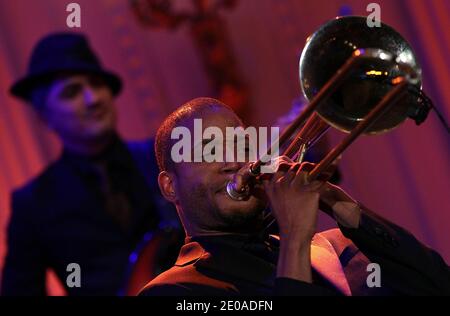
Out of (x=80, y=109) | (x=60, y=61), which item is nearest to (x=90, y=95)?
(x=80, y=109)

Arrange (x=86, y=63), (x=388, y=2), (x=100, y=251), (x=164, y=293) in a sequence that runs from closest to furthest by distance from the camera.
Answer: (x=164, y=293) < (x=100, y=251) < (x=86, y=63) < (x=388, y=2)

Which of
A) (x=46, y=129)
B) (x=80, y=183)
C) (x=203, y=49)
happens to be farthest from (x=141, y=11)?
(x=80, y=183)

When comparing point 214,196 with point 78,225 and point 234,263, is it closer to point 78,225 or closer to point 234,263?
point 234,263

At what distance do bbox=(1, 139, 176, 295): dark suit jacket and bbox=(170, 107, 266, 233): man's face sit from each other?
1.09 meters

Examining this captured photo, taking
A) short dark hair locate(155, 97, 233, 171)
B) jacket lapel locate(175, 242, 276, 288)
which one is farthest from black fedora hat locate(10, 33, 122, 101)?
jacket lapel locate(175, 242, 276, 288)

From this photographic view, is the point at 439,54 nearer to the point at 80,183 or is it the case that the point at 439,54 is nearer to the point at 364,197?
the point at 364,197

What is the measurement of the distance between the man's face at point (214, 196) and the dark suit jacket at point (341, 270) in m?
0.06

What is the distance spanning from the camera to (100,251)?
3.64 m

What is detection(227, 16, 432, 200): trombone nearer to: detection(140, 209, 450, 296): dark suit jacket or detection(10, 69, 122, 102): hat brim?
detection(140, 209, 450, 296): dark suit jacket

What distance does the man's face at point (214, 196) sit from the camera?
2.32m

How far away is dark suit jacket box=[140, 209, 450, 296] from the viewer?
88.5 inches

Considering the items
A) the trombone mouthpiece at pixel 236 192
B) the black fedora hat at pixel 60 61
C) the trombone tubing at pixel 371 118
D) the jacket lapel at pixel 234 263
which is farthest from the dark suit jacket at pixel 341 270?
the black fedora hat at pixel 60 61

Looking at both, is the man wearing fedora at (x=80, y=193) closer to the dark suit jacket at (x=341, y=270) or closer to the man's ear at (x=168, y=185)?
the man's ear at (x=168, y=185)

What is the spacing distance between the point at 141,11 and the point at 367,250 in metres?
2.68
